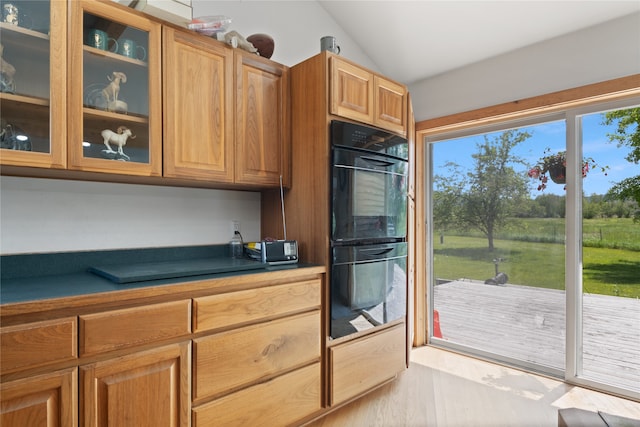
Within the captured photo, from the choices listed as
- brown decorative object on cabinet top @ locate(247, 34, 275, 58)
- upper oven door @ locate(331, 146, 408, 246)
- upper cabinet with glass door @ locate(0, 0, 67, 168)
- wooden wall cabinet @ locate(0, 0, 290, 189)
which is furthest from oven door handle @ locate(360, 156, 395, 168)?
upper cabinet with glass door @ locate(0, 0, 67, 168)

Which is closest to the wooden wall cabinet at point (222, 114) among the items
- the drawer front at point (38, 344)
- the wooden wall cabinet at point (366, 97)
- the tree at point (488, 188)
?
the wooden wall cabinet at point (366, 97)

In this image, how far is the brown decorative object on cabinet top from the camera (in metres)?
2.15

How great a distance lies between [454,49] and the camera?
107 inches

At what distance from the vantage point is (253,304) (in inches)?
66.4

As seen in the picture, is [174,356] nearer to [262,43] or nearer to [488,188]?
[262,43]

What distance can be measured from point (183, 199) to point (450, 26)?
2.21 meters

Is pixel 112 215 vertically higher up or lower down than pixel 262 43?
lower down

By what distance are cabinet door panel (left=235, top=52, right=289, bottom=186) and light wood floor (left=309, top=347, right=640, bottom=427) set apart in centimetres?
148

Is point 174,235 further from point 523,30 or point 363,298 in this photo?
point 523,30

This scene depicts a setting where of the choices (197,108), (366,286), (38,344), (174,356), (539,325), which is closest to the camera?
(38,344)

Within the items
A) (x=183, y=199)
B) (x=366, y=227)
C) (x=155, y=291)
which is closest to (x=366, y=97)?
(x=366, y=227)

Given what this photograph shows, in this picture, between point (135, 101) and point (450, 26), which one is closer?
point (135, 101)

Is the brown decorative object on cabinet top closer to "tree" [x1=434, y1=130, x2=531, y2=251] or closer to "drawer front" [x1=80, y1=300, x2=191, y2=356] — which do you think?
"drawer front" [x1=80, y1=300, x2=191, y2=356]

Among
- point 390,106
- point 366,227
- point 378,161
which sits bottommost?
point 366,227
